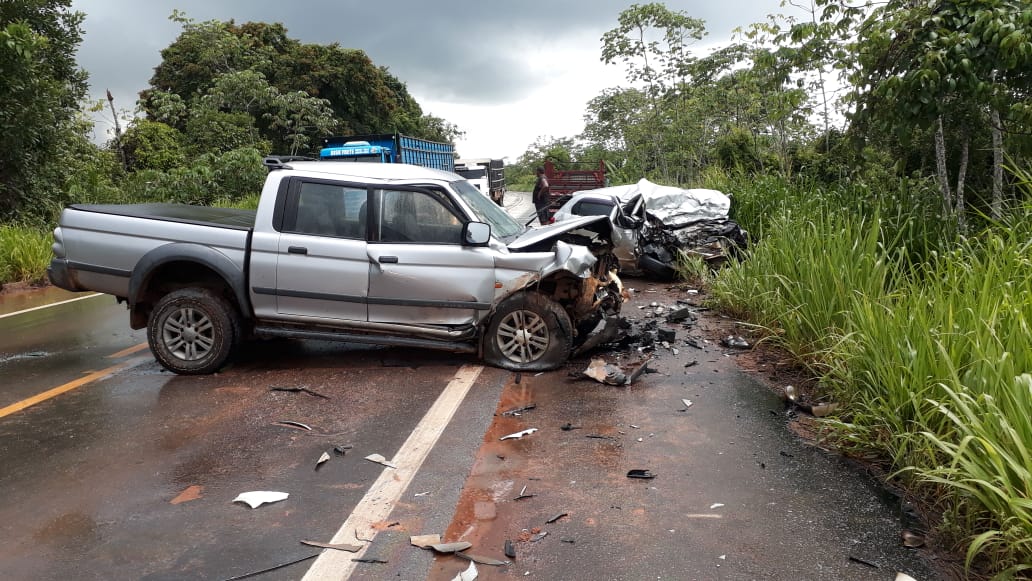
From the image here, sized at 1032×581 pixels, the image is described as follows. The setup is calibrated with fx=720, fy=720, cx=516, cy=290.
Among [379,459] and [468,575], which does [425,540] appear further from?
[379,459]

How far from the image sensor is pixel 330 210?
6805 millimetres

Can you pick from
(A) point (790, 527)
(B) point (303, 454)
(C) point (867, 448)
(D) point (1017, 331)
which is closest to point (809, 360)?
(C) point (867, 448)

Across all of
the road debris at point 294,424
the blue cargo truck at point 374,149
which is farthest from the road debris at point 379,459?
the blue cargo truck at point 374,149

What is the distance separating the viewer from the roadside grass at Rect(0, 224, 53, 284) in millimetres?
12992

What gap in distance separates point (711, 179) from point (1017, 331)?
14875mm

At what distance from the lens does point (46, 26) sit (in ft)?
54.4

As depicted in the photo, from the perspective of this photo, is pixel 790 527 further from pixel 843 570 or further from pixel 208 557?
pixel 208 557

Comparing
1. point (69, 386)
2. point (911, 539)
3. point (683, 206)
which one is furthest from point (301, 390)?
point (683, 206)

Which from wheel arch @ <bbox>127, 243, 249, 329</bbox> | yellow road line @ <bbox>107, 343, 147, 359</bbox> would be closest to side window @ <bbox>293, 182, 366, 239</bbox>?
wheel arch @ <bbox>127, 243, 249, 329</bbox>

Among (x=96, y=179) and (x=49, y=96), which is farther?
(x=96, y=179)

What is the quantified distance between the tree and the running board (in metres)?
10.2

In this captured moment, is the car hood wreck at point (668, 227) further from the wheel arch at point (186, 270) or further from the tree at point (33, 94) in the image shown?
the tree at point (33, 94)

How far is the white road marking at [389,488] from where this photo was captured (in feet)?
11.2

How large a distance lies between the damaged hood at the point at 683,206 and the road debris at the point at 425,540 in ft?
31.9
